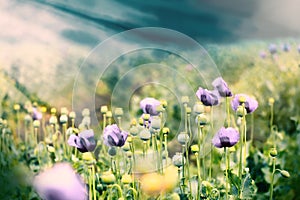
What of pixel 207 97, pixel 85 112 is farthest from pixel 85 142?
pixel 85 112

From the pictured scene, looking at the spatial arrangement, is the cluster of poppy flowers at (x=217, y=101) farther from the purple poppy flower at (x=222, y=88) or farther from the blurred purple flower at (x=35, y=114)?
the blurred purple flower at (x=35, y=114)

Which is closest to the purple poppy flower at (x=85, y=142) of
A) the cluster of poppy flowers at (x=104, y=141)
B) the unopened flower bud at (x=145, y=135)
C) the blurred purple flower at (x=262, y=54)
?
the cluster of poppy flowers at (x=104, y=141)

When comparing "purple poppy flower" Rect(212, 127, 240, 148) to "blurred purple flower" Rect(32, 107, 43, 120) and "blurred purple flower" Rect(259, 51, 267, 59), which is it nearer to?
"blurred purple flower" Rect(32, 107, 43, 120)

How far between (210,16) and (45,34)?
52 cm

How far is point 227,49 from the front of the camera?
7.14ft

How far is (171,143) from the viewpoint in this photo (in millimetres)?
2012

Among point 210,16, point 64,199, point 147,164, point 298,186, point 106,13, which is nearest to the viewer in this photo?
Answer: point 64,199

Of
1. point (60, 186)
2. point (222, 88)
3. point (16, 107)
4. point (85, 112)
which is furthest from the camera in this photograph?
point (16, 107)

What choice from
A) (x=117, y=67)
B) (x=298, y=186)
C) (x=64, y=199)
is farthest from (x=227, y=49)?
(x=64, y=199)

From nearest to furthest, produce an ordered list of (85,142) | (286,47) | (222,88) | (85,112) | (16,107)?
1. (85,142)
2. (222,88)
3. (85,112)
4. (16,107)
5. (286,47)

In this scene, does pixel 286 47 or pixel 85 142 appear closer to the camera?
pixel 85 142

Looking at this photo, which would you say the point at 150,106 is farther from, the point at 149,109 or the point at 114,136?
the point at 114,136

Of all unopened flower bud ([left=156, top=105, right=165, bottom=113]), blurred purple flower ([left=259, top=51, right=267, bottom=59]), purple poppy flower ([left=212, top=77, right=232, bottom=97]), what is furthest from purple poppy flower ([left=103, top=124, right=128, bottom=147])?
blurred purple flower ([left=259, top=51, right=267, bottom=59])

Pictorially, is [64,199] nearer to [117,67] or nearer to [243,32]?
[117,67]
